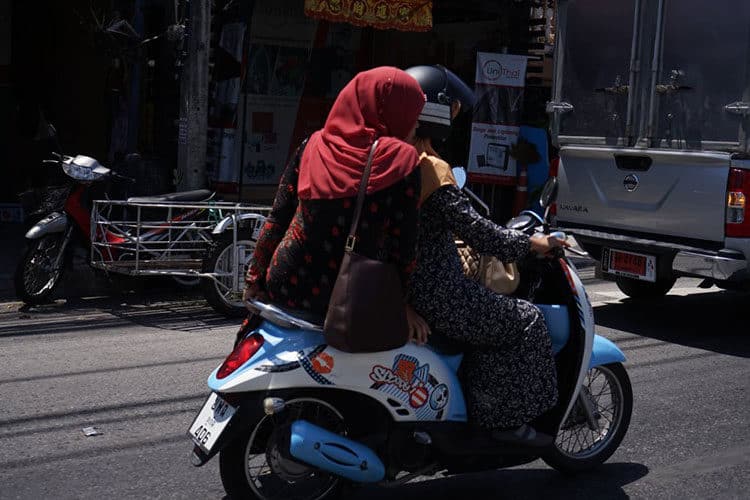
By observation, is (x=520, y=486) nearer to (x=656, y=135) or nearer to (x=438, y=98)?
(x=438, y=98)

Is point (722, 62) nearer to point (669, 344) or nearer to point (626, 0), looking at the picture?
point (626, 0)

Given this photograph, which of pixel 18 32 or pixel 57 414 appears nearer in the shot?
pixel 57 414

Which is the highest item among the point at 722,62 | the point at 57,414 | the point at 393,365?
the point at 722,62

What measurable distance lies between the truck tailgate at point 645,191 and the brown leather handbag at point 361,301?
434 centimetres

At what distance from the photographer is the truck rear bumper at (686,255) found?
725 cm

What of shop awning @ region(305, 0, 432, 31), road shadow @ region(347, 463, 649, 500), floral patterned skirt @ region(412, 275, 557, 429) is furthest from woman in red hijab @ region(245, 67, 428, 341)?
shop awning @ region(305, 0, 432, 31)

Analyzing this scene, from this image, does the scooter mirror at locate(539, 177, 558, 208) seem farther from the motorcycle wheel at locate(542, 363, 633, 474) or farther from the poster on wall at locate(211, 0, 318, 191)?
the poster on wall at locate(211, 0, 318, 191)

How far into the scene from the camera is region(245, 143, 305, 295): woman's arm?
4.01m

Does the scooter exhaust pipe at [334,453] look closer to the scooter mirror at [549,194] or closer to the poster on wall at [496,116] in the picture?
the scooter mirror at [549,194]

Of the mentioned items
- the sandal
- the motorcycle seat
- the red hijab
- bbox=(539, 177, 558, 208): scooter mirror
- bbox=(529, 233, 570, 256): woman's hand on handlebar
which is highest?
the red hijab

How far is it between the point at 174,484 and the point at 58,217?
14.4ft

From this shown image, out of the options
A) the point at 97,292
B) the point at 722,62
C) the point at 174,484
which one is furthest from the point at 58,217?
the point at 722,62

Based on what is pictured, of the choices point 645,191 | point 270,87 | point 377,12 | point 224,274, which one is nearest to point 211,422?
point 224,274

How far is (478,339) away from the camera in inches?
157
